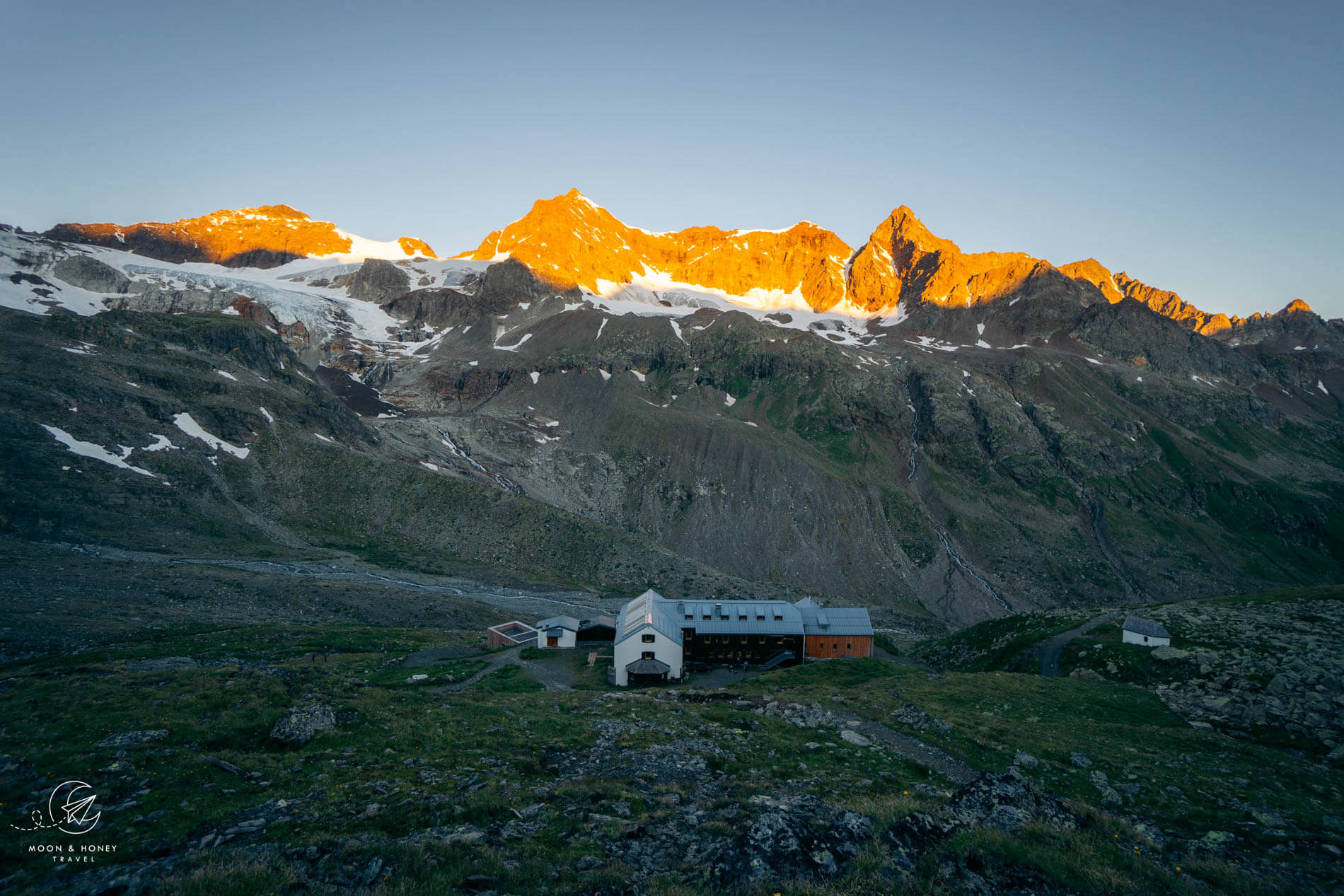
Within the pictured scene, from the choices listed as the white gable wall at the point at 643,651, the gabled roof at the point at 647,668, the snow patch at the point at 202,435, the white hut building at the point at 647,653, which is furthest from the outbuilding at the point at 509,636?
the snow patch at the point at 202,435

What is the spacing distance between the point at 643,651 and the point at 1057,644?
122ft

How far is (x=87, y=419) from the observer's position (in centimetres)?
8881

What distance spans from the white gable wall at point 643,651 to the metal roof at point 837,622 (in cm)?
1501

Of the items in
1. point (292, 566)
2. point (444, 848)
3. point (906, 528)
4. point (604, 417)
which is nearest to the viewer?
point (444, 848)

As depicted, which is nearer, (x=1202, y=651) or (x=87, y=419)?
Result: (x=1202, y=651)

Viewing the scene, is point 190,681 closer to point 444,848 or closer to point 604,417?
point 444,848

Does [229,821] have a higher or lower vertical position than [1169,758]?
higher

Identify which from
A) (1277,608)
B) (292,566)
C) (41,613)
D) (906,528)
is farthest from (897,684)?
(906,528)

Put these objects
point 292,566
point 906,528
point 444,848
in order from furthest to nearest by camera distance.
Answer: point 906,528 → point 292,566 → point 444,848

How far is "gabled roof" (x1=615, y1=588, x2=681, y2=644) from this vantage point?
166 feet

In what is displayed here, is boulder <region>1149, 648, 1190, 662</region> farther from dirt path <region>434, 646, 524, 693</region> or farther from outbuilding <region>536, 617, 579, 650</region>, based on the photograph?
dirt path <region>434, 646, 524, 693</region>

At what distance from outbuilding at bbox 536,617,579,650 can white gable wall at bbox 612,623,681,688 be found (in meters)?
11.6

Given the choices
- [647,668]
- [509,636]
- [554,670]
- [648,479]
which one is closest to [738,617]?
[647,668]

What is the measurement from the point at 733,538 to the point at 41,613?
364 feet
